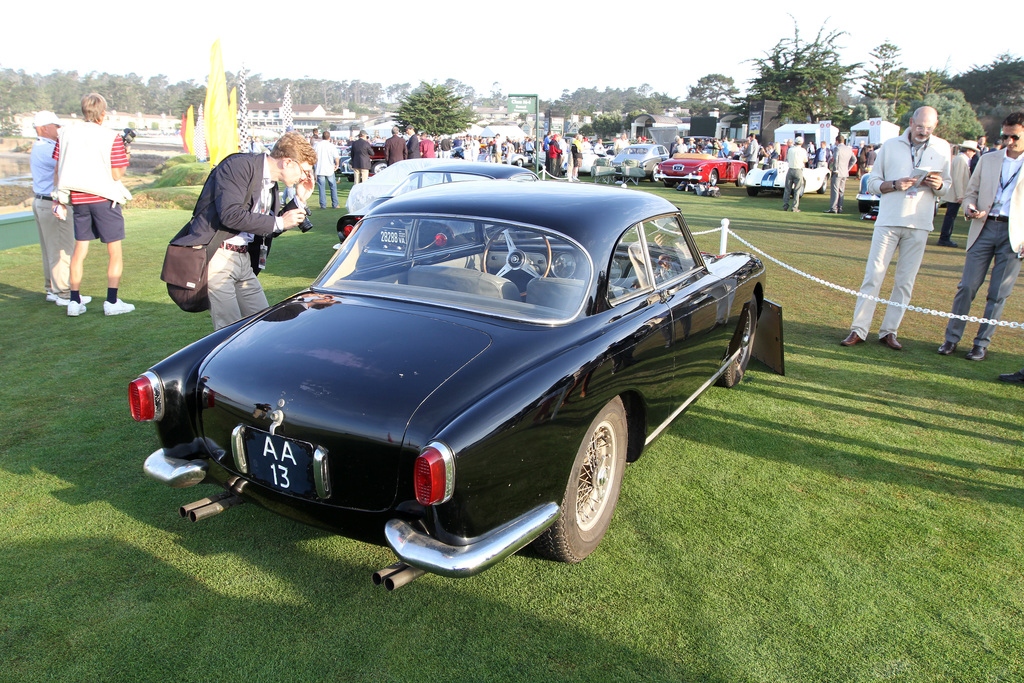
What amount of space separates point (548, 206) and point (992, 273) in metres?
4.68

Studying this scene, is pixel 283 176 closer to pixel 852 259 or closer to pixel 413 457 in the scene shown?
pixel 413 457

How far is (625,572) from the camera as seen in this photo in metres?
3.01

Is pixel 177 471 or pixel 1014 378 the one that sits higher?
pixel 177 471

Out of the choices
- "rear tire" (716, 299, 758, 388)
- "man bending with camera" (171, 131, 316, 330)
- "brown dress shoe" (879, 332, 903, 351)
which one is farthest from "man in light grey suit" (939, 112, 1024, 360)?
"man bending with camera" (171, 131, 316, 330)

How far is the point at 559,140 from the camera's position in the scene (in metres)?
26.3

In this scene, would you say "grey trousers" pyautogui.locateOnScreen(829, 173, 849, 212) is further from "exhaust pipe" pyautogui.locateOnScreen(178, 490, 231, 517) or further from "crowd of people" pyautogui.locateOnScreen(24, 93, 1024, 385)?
"exhaust pipe" pyautogui.locateOnScreen(178, 490, 231, 517)

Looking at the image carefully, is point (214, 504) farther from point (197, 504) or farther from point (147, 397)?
point (147, 397)

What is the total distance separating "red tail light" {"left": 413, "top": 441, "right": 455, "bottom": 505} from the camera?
2.26m

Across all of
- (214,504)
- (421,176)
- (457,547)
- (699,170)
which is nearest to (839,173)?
(699,170)

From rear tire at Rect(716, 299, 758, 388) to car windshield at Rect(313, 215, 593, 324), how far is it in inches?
84.3

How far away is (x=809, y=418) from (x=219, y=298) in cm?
422

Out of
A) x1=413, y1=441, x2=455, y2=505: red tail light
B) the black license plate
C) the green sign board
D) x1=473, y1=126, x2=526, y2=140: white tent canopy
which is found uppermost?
the green sign board

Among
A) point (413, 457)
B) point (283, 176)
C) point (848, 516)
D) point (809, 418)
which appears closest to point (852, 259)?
point (809, 418)

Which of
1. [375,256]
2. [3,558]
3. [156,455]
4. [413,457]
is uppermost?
[375,256]
